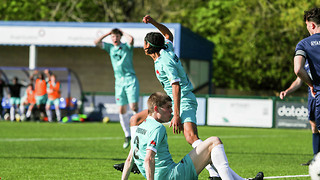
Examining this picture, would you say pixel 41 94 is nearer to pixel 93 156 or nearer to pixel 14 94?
pixel 14 94

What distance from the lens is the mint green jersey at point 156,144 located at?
627cm

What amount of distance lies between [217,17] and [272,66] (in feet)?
15.3

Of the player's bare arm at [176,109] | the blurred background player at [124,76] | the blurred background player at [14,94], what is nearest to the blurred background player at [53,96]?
the blurred background player at [14,94]

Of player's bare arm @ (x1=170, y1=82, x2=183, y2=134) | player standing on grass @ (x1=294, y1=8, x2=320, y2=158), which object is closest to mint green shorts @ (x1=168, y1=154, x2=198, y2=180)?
player's bare arm @ (x1=170, y1=82, x2=183, y2=134)

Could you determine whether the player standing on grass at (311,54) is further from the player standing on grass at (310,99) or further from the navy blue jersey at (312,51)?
the player standing on grass at (310,99)

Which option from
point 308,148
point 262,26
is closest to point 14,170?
point 308,148

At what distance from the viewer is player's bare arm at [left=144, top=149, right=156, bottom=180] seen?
20.2 ft

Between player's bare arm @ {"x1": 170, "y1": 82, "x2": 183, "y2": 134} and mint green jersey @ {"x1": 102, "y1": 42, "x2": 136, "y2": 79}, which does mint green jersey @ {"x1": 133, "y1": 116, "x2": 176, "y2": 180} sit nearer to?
player's bare arm @ {"x1": 170, "y1": 82, "x2": 183, "y2": 134}

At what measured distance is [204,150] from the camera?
6.68 meters

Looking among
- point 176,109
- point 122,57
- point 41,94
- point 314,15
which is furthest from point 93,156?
point 41,94

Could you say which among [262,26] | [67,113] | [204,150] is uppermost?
[262,26]

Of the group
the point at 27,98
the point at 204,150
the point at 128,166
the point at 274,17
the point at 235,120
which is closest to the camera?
the point at 204,150

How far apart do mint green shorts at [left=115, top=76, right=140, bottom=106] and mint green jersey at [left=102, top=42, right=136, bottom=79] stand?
120 millimetres

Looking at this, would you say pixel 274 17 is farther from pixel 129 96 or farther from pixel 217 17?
pixel 129 96
